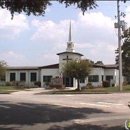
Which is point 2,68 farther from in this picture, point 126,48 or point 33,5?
point 33,5

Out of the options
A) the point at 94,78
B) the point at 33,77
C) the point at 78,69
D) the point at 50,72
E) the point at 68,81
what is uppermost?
the point at 50,72

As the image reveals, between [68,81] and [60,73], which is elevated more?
[60,73]

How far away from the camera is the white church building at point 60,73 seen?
6125 cm

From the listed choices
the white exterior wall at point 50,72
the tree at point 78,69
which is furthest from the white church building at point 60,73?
the tree at point 78,69

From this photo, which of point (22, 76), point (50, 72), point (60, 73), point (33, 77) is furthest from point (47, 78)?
point (22, 76)

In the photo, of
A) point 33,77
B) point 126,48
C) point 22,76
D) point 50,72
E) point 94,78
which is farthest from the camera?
point 22,76

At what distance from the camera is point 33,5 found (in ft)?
37.3

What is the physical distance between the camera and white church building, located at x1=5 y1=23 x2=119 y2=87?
2411 inches

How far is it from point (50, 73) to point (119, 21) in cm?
2431

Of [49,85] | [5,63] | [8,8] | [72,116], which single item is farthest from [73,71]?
[8,8]

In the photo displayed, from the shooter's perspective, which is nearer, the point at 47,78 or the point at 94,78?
the point at 94,78

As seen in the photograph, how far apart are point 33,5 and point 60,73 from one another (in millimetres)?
48970

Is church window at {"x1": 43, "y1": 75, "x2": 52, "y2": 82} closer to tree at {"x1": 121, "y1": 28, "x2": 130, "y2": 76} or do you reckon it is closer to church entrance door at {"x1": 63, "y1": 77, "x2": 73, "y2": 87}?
church entrance door at {"x1": 63, "y1": 77, "x2": 73, "y2": 87}

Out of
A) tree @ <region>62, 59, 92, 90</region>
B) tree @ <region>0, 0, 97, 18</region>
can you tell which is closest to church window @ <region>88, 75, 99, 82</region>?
tree @ <region>62, 59, 92, 90</region>
